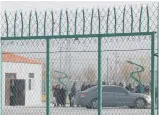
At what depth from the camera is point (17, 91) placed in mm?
26156

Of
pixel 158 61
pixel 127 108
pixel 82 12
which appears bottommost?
pixel 127 108

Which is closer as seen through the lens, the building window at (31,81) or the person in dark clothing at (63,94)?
the person in dark clothing at (63,94)

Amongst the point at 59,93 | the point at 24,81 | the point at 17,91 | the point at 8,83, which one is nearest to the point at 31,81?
the point at 24,81

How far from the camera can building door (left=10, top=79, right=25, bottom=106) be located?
2252 cm

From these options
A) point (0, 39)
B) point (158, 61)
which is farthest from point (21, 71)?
point (158, 61)

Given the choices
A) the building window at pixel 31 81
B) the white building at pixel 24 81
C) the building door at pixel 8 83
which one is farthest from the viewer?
the building window at pixel 31 81

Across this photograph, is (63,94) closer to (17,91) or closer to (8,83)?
(8,83)

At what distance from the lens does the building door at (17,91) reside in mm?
22516

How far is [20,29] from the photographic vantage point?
35.4ft

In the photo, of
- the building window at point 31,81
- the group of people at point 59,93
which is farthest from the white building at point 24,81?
the group of people at point 59,93

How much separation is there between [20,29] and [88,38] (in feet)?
4.44

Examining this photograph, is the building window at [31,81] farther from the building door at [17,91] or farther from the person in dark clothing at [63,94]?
the person in dark clothing at [63,94]

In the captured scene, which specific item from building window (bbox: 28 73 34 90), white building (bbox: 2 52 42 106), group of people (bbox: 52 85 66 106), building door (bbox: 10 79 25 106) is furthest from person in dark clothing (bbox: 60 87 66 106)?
building window (bbox: 28 73 34 90)

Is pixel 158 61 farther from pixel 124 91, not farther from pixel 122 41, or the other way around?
pixel 124 91
